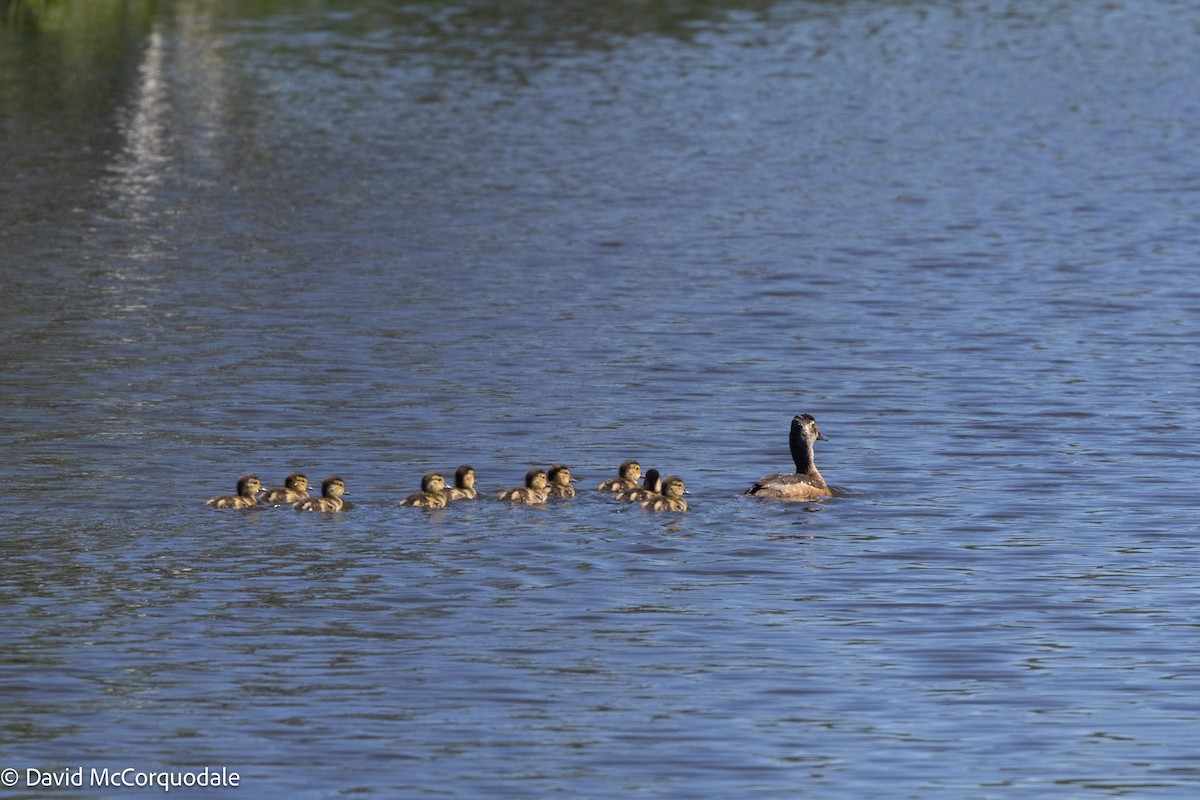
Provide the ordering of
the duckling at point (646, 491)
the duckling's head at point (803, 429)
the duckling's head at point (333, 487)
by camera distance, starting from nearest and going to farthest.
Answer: the duckling's head at point (333, 487) → the duckling at point (646, 491) → the duckling's head at point (803, 429)

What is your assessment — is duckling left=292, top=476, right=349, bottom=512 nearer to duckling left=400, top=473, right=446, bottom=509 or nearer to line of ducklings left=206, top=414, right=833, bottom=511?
line of ducklings left=206, top=414, right=833, bottom=511

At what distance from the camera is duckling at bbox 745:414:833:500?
22125 millimetres

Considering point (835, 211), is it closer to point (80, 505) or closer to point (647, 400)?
point (647, 400)

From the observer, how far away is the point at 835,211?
1695 inches

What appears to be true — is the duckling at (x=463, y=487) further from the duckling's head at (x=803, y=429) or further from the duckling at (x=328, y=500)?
the duckling's head at (x=803, y=429)

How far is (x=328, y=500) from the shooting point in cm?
2111

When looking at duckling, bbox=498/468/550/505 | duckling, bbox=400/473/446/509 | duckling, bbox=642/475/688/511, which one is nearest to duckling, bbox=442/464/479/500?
duckling, bbox=400/473/446/509

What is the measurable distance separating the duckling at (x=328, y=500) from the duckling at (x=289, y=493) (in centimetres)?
8

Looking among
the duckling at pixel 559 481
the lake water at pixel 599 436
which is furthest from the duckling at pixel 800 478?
the duckling at pixel 559 481

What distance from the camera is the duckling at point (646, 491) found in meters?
21.5

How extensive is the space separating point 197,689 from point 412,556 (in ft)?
12.6

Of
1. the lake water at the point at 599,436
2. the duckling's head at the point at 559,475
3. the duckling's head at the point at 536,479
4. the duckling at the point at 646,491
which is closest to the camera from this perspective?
the lake water at the point at 599,436

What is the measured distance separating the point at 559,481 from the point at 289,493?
7.69ft

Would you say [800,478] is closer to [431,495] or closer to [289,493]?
[431,495]
